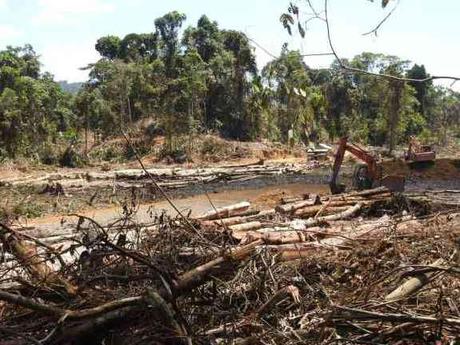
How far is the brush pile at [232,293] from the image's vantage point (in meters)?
3.77

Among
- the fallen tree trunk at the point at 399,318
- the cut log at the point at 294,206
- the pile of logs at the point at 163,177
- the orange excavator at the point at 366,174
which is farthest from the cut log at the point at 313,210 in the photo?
the pile of logs at the point at 163,177

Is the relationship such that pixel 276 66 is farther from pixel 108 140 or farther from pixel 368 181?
pixel 108 140

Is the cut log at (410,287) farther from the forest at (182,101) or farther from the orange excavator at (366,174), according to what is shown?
the forest at (182,101)

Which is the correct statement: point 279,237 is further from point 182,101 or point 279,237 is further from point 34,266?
point 182,101

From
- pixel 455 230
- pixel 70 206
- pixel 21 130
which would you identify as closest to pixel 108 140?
pixel 21 130

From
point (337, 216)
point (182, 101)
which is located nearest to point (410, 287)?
point (337, 216)

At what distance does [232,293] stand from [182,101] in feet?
101

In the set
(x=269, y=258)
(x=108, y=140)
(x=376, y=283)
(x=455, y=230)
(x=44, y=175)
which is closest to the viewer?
(x=376, y=283)

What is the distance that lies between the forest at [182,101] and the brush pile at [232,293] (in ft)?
60.5

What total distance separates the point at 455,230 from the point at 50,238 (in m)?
7.65

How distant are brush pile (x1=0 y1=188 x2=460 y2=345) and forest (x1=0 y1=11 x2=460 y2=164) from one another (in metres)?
18.4

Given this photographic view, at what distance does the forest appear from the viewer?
32.6 m

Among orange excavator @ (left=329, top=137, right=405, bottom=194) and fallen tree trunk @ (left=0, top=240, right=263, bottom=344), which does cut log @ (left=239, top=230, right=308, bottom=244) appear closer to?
fallen tree trunk @ (left=0, top=240, right=263, bottom=344)

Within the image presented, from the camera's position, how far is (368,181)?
57.3ft
